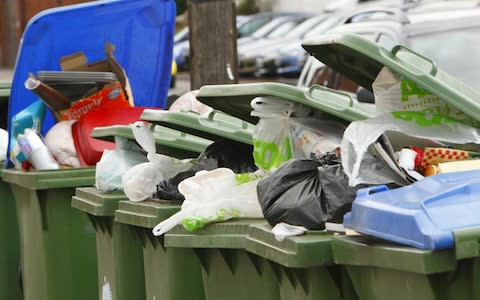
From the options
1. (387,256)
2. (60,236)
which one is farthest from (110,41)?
(387,256)

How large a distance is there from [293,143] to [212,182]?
31 centimetres

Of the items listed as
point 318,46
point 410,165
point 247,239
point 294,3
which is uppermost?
point 318,46

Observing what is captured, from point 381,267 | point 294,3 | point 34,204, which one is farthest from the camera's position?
point 294,3

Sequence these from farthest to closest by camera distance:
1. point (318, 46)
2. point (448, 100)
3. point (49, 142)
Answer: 1. point (49, 142)
2. point (318, 46)
3. point (448, 100)

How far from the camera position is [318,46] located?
13.3ft

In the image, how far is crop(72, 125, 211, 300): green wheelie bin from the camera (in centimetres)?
517

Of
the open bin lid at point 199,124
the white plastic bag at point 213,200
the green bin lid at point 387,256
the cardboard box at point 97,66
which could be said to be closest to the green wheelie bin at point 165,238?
the open bin lid at point 199,124

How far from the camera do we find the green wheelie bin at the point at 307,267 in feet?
11.4

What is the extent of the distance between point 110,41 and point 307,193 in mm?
3896

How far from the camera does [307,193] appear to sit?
3.68m

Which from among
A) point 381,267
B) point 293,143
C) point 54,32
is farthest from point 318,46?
point 54,32

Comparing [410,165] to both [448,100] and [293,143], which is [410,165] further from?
[293,143]

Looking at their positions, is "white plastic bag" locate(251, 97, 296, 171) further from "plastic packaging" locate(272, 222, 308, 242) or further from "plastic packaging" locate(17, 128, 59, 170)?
"plastic packaging" locate(17, 128, 59, 170)

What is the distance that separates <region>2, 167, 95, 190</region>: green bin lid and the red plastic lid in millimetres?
206
